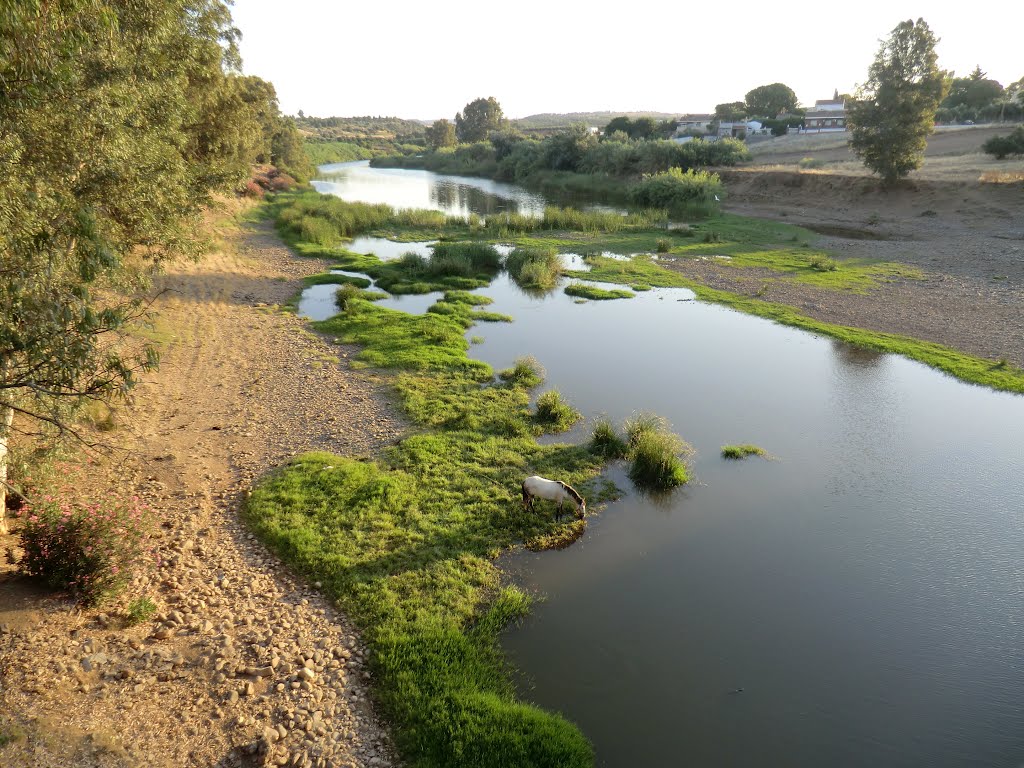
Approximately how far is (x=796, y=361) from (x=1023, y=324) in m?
8.87

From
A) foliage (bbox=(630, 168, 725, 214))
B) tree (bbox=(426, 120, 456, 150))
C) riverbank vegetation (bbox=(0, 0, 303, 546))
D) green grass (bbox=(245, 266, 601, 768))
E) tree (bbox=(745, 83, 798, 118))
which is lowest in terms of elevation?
green grass (bbox=(245, 266, 601, 768))

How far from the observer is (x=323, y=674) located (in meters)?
7.04

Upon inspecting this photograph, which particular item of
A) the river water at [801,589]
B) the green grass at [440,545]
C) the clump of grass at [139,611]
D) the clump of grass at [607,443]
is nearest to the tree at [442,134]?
the river water at [801,589]

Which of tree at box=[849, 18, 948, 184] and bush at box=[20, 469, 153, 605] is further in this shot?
tree at box=[849, 18, 948, 184]

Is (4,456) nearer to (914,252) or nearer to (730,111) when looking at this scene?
(914,252)

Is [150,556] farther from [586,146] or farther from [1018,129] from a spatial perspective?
[586,146]

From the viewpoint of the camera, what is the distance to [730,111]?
404ft

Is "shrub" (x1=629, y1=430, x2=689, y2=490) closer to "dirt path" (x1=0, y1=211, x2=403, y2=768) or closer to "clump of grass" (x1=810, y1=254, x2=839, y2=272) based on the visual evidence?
"dirt path" (x1=0, y1=211, x2=403, y2=768)

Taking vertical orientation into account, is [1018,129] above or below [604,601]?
above

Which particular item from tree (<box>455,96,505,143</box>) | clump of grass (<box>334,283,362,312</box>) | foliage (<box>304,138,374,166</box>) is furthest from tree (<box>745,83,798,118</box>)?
clump of grass (<box>334,283,362,312</box>)

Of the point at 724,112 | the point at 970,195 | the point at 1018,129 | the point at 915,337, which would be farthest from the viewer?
the point at 724,112

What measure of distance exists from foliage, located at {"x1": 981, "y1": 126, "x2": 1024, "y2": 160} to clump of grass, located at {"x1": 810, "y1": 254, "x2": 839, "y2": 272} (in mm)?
31204

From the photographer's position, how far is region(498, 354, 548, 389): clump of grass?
54.0ft

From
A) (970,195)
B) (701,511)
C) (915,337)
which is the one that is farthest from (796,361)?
(970,195)
